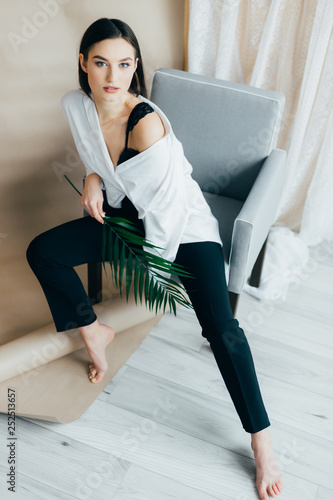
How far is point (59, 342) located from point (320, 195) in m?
1.28

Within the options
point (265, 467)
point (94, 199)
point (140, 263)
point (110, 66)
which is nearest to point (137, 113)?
point (110, 66)

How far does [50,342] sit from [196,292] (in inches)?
22.4

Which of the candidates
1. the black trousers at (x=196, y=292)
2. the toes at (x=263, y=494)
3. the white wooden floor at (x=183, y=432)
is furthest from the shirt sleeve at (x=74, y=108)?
the toes at (x=263, y=494)

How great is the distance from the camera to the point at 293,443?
1.35m

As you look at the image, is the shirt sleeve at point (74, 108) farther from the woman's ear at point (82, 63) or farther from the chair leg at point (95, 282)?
the chair leg at point (95, 282)

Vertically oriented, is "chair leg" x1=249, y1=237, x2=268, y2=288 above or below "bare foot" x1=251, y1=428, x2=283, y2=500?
above

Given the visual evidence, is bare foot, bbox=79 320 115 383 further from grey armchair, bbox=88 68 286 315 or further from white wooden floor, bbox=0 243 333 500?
grey armchair, bbox=88 68 286 315

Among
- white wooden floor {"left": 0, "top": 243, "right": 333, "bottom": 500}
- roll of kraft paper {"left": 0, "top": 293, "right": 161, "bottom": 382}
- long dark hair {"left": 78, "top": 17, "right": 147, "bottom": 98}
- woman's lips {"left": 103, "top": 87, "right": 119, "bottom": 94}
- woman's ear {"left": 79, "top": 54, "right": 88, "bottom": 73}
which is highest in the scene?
long dark hair {"left": 78, "top": 17, "right": 147, "bottom": 98}

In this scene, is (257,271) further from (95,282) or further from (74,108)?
(74,108)

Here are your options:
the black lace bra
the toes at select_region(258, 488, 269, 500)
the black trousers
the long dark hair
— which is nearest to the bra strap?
the black lace bra

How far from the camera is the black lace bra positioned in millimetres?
1248

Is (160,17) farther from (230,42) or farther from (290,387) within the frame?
(290,387)

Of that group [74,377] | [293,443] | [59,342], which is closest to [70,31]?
[59,342]

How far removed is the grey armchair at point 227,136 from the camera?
156 centimetres
